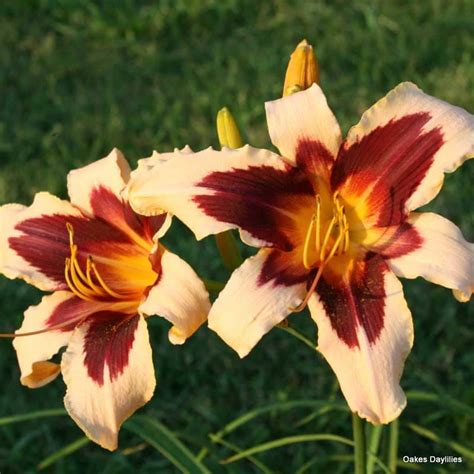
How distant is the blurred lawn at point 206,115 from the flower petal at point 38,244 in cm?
72

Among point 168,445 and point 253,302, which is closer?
point 253,302

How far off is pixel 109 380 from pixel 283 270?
24cm

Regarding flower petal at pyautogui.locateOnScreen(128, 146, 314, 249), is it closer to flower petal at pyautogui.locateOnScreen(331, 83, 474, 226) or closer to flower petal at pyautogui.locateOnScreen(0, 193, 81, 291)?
flower petal at pyautogui.locateOnScreen(331, 83, 474, 226)

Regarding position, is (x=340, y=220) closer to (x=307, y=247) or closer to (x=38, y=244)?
(x=307, y=247)

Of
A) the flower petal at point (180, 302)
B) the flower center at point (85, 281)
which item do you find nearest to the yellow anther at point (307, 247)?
the flower petal at point (180, 302)

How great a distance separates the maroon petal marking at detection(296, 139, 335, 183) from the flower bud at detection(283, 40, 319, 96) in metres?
0.09

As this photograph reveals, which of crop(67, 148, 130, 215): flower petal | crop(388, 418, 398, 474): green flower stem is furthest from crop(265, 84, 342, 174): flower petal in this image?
crop(388, 418, 398, 474): green flower stem

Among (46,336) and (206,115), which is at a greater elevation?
(46,336)

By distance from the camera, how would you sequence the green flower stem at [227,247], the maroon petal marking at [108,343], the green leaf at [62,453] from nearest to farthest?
the maroon petal marking at [108,343] < the green flower stem at [227,247] < the green leaf at [62,453]

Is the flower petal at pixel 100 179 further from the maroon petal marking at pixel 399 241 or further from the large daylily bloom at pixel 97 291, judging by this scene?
the maroon petal marking at pixel 399 241

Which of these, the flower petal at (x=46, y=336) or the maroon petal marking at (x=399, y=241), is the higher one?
the maroon petal marking at (x=399, y=241)

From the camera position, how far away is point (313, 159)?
117 cm

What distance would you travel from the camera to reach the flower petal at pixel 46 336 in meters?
1.24

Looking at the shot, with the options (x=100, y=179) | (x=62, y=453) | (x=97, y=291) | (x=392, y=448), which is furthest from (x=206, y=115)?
(x=97, y=291)
